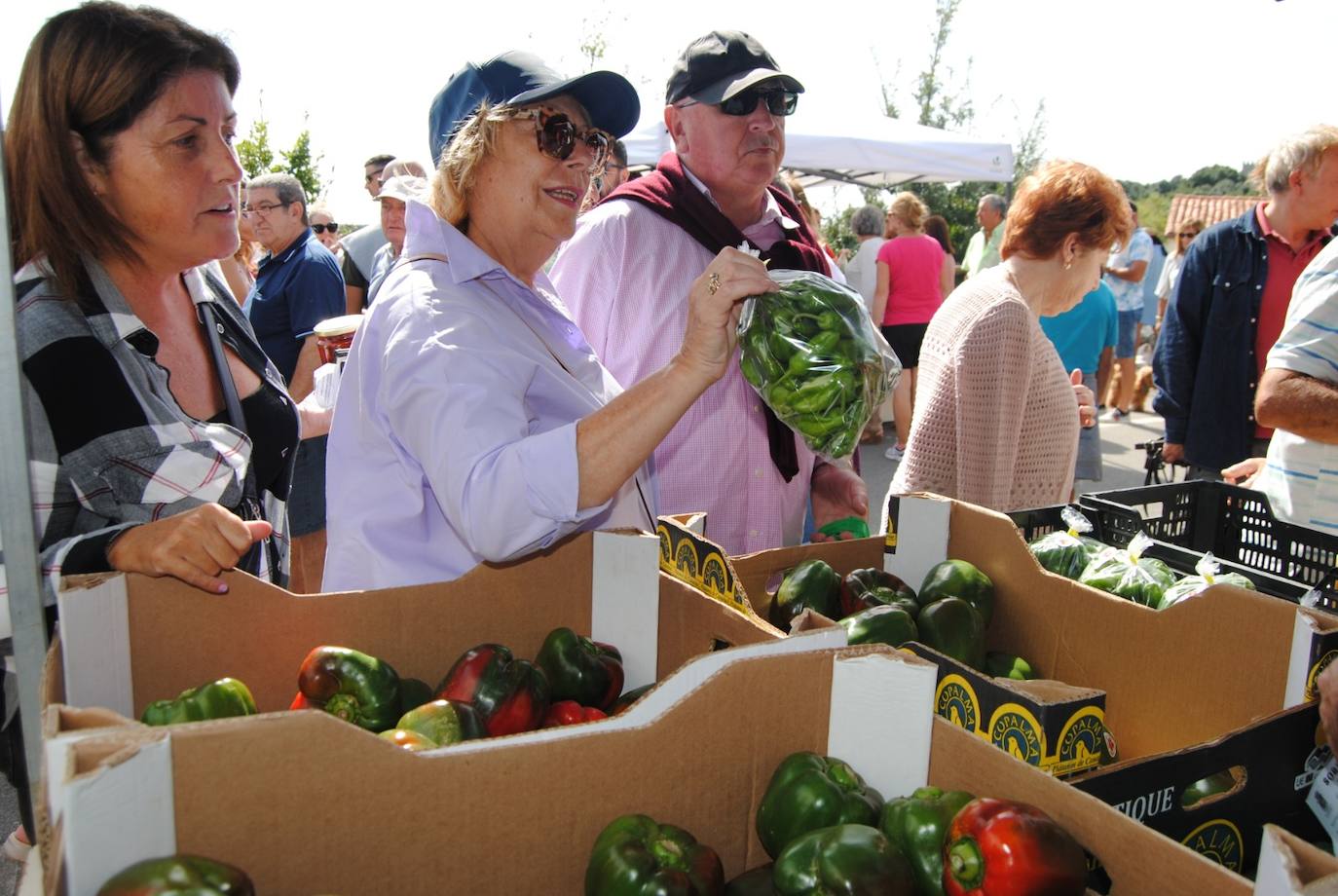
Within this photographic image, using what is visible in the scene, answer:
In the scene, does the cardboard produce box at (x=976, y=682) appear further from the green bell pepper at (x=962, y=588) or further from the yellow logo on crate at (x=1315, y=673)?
the yellow logo on crate at (x=1315, y=673)

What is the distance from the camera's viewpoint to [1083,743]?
144cm

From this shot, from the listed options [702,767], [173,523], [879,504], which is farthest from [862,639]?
[879,504]

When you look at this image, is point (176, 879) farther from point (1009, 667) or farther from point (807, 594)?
point (1009, 667)

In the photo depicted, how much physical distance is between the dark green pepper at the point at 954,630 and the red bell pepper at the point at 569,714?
0.66 m

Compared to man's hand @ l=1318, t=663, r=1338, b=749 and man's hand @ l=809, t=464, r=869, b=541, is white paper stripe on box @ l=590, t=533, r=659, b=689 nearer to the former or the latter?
man's hand @ l=1318, t=663, r=1338, b=749

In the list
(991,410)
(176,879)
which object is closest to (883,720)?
(176,879)

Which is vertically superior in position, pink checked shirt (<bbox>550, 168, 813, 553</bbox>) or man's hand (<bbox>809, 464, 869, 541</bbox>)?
pink checked shirt (<bbox>550, 168, 813, 553</bbox>)

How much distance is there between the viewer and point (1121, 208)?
3.31 m

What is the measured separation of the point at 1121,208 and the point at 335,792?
310 cm

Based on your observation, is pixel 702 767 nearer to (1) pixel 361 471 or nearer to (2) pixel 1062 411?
(1) pixel 361 471

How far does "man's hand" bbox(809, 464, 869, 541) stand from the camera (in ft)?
9.77

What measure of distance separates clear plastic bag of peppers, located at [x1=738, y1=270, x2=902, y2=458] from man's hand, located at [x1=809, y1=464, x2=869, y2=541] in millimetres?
981

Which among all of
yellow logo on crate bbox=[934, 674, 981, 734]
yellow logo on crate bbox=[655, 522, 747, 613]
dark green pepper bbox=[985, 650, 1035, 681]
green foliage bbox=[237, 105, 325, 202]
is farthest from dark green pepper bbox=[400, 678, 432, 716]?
green foliage bbox=[237, 105, 325, 202]

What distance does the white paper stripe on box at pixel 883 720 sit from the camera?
134 centimetres
